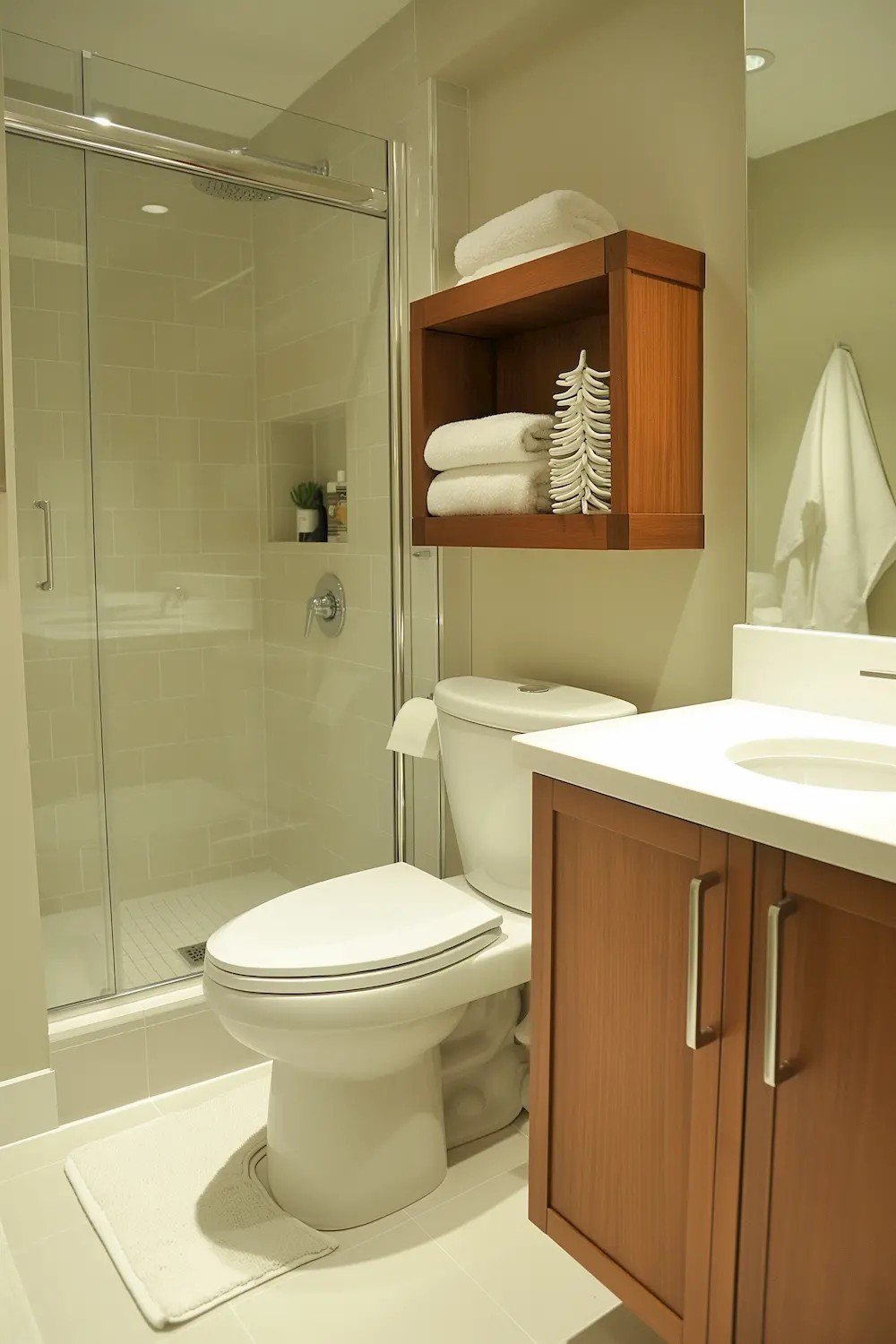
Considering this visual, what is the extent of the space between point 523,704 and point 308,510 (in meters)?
0.85

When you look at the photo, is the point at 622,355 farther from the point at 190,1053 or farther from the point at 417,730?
the point at 190,1053

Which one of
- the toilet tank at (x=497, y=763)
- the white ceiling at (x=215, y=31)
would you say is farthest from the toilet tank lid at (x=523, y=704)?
the white ceiling at (x=215, y=31)

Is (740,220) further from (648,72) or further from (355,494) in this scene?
(355,494)

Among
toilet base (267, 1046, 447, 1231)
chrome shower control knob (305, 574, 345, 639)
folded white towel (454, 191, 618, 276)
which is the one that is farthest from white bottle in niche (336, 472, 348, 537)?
toilet base (267, 1046, 447, 1231)

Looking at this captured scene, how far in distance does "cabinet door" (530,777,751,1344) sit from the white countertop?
0.04 metres

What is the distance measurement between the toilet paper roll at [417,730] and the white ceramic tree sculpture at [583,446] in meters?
0.59

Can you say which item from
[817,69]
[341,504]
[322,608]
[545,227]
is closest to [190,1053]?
[322,608]

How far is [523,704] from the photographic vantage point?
1.85m

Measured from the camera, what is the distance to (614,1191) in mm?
1274

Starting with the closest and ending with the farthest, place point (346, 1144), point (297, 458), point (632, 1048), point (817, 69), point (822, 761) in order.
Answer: point (632, 1048), point (822, 761), point (817, 69), point (346, 1144), point (297, 458)

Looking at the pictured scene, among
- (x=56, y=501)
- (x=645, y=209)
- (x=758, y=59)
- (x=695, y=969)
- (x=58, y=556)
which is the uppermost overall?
(x=758, y=59)

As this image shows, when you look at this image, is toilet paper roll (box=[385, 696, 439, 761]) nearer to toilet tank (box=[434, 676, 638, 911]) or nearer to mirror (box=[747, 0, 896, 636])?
toilet tank (box=[434, 676, 638, 911])

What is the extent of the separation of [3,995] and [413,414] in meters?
1.40

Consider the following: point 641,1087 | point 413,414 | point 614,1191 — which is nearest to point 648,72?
point 413,414
